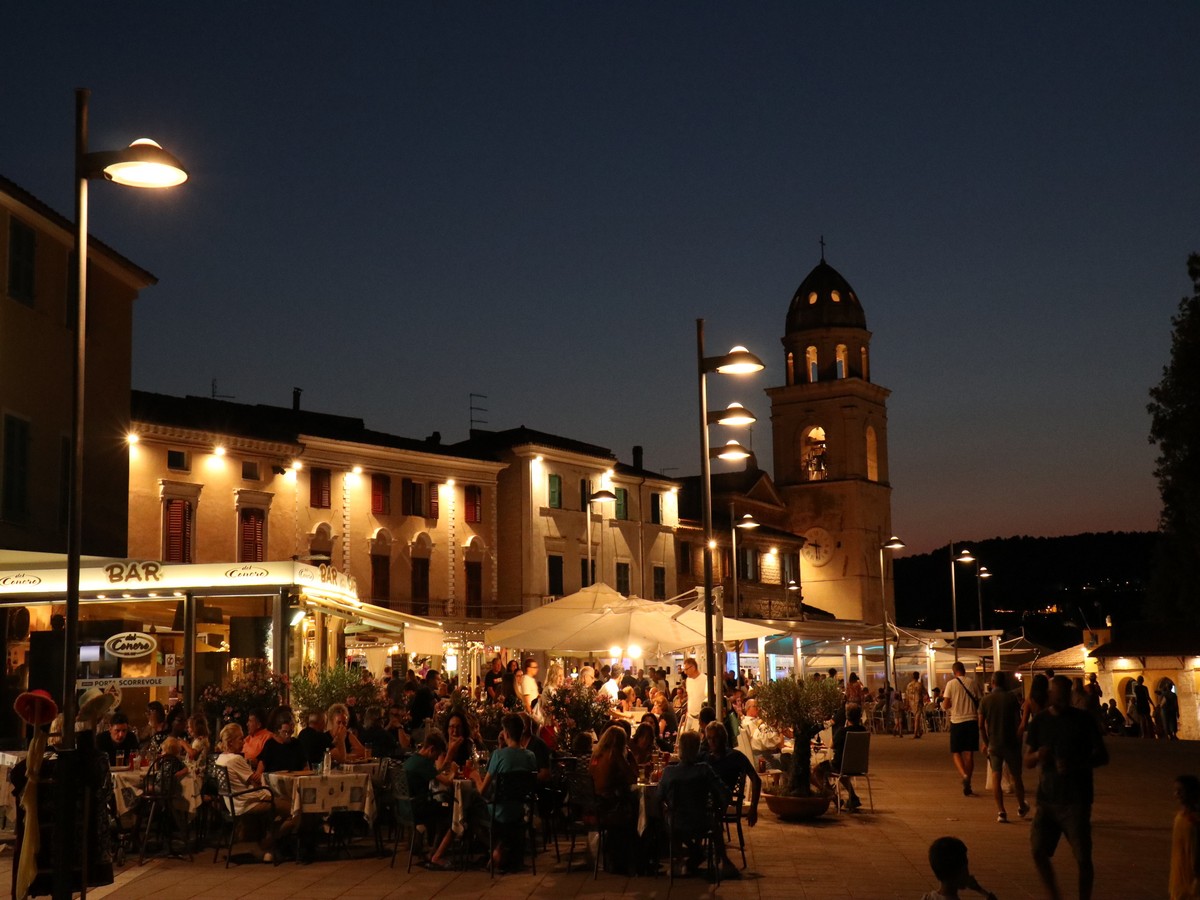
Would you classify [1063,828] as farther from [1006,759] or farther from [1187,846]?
[1006,759]

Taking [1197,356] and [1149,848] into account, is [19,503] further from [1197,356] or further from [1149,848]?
[1197,356]

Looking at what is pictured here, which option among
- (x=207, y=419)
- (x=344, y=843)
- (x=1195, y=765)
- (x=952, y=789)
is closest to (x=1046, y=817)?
(x=344, y=843)

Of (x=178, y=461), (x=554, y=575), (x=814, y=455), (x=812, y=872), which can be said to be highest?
(x=814, y=455)

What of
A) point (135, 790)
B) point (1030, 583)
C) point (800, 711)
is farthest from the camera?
point (1030, 583)

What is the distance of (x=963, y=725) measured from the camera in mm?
18531

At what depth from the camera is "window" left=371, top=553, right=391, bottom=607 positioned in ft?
161

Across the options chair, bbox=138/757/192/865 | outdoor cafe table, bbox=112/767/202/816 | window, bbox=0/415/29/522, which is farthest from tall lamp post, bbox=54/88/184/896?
window, bbox=0/415/29/522

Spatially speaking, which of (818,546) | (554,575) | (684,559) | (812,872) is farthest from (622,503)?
(812,872)

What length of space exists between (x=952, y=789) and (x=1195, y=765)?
800 cm

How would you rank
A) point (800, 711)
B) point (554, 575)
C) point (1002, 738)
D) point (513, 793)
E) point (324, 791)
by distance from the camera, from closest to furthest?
1. point (513, 793)
2. point (324, 791)
3. point (1002, 738)
4. point (800, 711)
5. point (554, 575)

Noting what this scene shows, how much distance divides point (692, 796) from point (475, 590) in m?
41.7

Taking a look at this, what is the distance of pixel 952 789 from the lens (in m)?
19.9

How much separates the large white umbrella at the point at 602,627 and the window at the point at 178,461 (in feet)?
73.9

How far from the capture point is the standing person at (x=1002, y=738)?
50.4 feet
